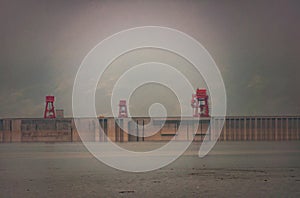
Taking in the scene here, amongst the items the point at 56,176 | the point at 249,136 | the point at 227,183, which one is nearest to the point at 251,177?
the point at 227,183

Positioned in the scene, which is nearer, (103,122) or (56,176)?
(56,176)

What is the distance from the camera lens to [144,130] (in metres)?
151

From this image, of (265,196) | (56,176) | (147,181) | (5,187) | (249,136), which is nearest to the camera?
(265,196)

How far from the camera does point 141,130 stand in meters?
152

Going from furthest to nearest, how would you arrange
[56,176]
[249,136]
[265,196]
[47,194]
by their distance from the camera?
[249,136]
[56,176]
[47,194]
[265,196]

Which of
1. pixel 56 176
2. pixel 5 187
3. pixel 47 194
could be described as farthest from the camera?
pixel 56 176

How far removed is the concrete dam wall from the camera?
148m

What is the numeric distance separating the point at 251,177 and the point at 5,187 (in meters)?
9.87

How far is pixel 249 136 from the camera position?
5886 inches

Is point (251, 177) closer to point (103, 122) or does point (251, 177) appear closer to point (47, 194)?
point (47, 194)

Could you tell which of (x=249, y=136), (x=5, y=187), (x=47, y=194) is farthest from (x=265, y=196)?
(x=249, y=136)

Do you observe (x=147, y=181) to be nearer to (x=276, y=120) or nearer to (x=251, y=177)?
(x=251, y=177)

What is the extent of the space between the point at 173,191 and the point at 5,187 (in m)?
6.01

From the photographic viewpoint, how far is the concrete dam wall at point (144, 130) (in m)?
148
